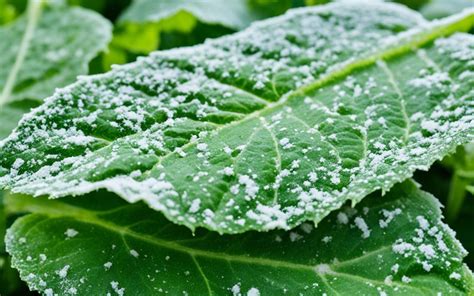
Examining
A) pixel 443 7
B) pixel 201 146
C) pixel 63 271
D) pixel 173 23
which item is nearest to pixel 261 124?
pixel 201 146

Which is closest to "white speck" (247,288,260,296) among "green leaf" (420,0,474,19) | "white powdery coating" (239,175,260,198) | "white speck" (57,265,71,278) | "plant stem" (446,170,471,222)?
"white powdery coating" (239,175,260,198)

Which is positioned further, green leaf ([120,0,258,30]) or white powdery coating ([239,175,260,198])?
green leaf ([120,0,258,30])

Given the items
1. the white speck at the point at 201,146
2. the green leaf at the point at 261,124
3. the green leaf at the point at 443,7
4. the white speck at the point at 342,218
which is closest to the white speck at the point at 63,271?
the green leaf at the point at 261,124

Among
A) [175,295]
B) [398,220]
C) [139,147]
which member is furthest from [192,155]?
[398,220]

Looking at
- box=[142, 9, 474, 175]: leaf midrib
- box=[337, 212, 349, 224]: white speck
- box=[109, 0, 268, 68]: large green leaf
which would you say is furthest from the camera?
box=[109, 0, 268, 68]: large green leaf

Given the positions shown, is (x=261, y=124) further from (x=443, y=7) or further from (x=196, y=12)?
(x=443, y=7)

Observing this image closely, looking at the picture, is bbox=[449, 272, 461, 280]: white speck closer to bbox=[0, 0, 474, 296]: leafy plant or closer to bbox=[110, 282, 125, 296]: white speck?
bbox=[0, 0, 474, 296]: leafy plant

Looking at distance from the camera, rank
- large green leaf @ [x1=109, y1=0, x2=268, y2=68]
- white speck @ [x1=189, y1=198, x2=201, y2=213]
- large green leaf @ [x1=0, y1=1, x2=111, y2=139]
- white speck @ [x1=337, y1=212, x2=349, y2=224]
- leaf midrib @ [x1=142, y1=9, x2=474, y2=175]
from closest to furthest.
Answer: white speck @ [x1=189, y1=198, x2=201, y2=213]
white speck @ [x1=337, y1=212, x2=349, y2=224]
leaf midrib @ [x1=142, y1=9, x2=474, y2=175]
large green leaf @ [x1=0, y1=1, x2=111, y2=139]
large green leaf @ [x1=109, y1=0, x2=268, y2=68]
